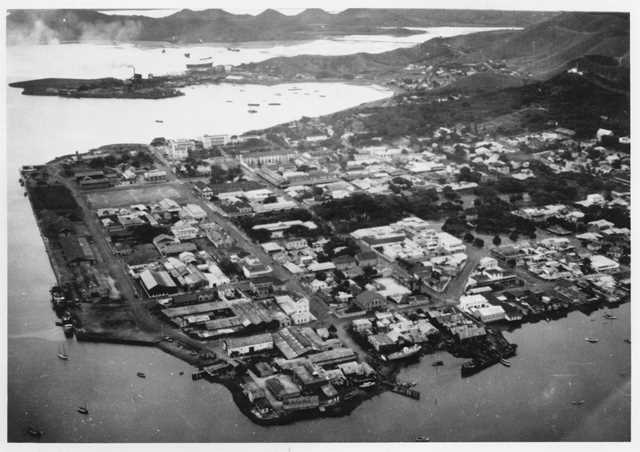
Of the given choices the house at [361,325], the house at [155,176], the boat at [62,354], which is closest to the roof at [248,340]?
the house at [361,325]

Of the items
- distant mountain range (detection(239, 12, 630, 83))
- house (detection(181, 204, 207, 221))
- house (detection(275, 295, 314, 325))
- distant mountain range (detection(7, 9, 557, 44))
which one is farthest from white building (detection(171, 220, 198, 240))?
distant mountain range (detection(239, 12, 630, 83))

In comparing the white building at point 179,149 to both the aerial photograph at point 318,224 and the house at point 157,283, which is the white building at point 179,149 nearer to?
the aerial photograph at point 318,224

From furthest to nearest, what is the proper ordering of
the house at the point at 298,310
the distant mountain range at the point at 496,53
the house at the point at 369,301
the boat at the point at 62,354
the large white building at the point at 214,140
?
the large white building at the point at 214,140, the distant mountain range at the point at 496,53, the house at the point at 369,301, the house at the point at 298,310, the boat at the point at 62,354

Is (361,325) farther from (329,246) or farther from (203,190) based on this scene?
(203,190)

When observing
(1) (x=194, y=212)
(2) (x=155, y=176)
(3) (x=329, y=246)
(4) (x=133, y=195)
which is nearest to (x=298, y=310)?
(3) (x=329, y=246)
